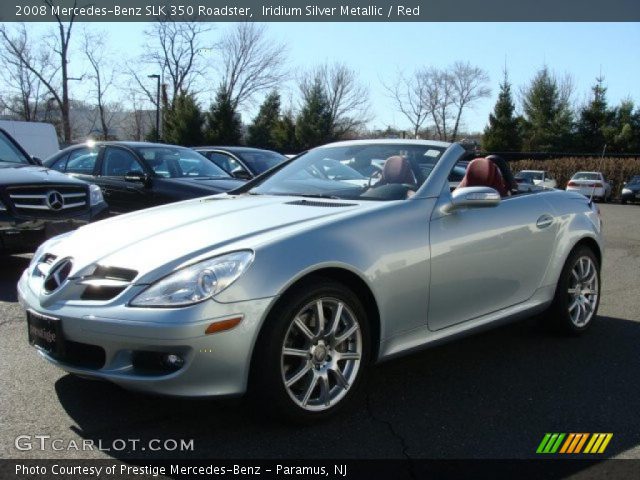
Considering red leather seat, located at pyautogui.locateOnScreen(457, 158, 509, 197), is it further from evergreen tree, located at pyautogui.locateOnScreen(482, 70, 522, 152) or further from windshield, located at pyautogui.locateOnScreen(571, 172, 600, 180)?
evergreen tree, located at pyautogui.locateOnScreen(482, 70, 522, 152)

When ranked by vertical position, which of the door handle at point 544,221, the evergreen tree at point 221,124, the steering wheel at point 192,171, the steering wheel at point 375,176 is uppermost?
the evergreen tree at point 221,124

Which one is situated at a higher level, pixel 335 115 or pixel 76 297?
pixel 335 115

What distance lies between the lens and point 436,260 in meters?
3.79

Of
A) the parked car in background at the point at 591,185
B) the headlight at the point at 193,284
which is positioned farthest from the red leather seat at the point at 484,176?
the parked car in background at the point at 591,185

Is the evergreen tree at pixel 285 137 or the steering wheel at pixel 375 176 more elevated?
the evergreen tree at pixel 285 137

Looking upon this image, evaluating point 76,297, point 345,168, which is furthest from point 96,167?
point 76,297

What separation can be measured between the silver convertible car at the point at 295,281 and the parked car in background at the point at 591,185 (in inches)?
Result: 1071

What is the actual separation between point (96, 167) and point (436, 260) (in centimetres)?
703

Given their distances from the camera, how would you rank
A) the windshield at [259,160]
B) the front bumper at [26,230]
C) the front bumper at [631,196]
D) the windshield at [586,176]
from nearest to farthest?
1. the front bumper at [26,230]
2. the windshield at [259,160]
3. the front bumper at [631,196]
4. the windshield at [586,176]

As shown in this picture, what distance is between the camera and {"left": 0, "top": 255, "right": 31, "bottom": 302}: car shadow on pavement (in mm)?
6152

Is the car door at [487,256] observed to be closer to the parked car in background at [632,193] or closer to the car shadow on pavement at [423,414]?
the car shadow on pavement at [423,414]

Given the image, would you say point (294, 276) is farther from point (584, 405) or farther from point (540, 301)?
point (540, 301)

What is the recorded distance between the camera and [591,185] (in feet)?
98.8

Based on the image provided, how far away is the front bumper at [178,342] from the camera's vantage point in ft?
9.49
